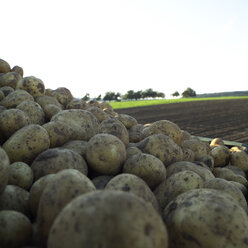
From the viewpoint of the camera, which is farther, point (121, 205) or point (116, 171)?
point (116, 171)

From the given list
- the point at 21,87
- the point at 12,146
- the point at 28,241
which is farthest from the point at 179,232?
the point at 21,87

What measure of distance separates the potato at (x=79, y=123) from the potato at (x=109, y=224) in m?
2.13

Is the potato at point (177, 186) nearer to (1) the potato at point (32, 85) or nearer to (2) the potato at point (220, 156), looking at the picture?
(2) the potato at point (220, 156)

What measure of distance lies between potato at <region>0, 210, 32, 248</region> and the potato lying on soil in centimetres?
63

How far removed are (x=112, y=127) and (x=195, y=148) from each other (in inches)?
56.5

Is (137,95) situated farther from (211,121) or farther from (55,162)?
(55,162)

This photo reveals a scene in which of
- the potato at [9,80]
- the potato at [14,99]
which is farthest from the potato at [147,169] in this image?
the potato at [9,80]

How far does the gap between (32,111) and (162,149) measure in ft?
5.74

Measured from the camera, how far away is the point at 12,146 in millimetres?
2514

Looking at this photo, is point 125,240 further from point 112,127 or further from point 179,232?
point 112,127

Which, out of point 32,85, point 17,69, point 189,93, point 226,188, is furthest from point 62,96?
point 189,93

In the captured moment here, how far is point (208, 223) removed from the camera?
59.2 inches

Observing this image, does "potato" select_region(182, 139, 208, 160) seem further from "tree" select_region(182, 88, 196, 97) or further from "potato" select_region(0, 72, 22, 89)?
"tree" select_region(182, 88, 196, 97)

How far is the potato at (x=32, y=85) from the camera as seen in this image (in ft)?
13.7
